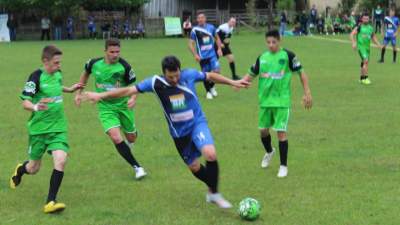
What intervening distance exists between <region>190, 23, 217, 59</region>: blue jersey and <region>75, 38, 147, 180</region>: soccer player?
288 inches

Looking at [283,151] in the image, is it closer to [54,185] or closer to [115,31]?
[54,185]

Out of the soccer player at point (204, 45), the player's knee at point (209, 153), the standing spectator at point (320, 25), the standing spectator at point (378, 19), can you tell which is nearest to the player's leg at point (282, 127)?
the player's knee at point (209, 153)

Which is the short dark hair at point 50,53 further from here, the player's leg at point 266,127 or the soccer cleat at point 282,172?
the soccer cleat at point 282,172

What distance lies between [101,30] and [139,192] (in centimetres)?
4277

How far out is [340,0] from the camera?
57031 mm

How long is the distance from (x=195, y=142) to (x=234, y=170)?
79.1 inches

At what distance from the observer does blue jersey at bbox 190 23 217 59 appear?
51.6 feet

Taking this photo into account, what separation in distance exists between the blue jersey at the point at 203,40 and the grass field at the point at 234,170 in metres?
1.19

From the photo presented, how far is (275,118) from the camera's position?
8.27m

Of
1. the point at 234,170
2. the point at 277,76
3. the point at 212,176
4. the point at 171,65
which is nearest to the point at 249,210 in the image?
the point at 212,176

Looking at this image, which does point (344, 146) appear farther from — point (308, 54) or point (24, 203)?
point (308, 54)

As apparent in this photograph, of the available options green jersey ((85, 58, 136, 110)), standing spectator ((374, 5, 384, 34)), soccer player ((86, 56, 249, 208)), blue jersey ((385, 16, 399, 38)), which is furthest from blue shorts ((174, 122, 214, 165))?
standing spectator ((374, 5, 384, 34))

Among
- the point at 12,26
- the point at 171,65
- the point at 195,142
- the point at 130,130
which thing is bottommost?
the point at 130,130

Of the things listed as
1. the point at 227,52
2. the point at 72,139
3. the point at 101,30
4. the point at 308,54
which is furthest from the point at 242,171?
the point at 101,30
